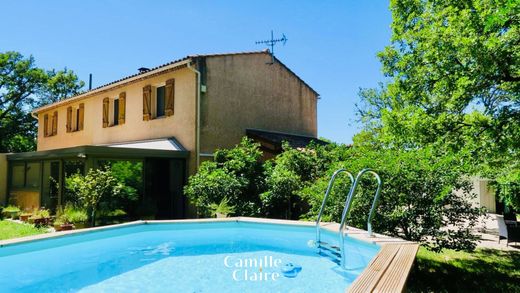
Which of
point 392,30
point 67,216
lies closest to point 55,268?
point 67,216

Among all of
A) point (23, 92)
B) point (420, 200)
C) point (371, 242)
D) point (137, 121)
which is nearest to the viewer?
point (371, 242)

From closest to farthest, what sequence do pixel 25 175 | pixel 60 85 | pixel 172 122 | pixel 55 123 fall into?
pixel 172 122, pixel 25 175, pixel 55 123, pixel 60 85

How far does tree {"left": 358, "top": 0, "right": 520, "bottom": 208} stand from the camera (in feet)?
37.3

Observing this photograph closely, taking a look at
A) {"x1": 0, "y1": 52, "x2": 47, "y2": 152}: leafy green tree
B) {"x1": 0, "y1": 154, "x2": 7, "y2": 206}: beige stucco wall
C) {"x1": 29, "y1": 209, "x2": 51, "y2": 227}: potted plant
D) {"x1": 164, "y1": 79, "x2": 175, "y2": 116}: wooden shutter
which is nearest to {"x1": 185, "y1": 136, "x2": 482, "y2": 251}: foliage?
{"x1": 164, "y1": 79, "x2": 175, "y2": 116}: wooden shutter

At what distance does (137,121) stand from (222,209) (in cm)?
1066

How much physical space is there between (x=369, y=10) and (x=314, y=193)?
1353cm

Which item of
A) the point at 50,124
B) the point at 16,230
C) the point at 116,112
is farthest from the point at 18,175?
the point at 16,230

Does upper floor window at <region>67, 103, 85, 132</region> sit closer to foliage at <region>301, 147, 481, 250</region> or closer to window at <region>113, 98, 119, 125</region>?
window at <region>113, 98, 119, 125</region>

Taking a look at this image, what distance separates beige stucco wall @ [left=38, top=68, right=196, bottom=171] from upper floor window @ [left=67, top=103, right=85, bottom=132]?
36 centimetres

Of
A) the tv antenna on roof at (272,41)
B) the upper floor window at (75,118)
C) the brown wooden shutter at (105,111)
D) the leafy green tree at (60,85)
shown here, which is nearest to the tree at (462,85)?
the tv antenna on roof at (272,41)

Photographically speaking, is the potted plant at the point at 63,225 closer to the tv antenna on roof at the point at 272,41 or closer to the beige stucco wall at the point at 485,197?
the tv antenna on roof at the point at 272,41

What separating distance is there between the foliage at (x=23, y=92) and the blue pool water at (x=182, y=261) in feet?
143

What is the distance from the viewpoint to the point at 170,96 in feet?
65.1

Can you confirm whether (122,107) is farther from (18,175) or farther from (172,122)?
(18,175)
